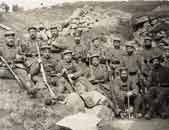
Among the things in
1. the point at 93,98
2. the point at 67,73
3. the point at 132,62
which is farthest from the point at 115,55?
the point at 93,98

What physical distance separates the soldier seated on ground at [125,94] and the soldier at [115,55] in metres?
0.72

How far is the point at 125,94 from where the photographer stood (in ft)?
38.9

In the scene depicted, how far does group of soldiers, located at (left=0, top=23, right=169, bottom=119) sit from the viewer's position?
Result: 11.6m

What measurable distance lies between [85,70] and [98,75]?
686 millimetres

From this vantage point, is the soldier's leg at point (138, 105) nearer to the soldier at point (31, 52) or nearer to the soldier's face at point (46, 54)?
the soldier at point (31, 52)

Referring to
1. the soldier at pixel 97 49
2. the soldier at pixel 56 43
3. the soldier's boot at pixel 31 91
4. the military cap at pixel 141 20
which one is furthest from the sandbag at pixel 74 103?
the military cap at pixel 141 20

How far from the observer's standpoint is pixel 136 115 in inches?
452

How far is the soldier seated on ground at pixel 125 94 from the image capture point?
11570mm

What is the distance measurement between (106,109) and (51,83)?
2.00 m

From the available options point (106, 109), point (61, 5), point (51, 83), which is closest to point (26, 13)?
point (61, 5)

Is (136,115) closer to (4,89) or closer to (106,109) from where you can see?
(106,109)

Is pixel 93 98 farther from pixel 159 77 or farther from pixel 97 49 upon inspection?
pixel 97 49

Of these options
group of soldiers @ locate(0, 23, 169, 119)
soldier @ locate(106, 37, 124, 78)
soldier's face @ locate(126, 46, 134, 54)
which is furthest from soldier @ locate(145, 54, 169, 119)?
soldier @ locate(106, 37, 124, 78)

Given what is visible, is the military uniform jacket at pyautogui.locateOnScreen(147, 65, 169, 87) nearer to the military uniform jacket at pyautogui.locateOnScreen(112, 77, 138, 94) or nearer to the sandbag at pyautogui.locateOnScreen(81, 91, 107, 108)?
the military uniform jacket at pyautogui.locateOnScreen(112, 77, 138, 94)
